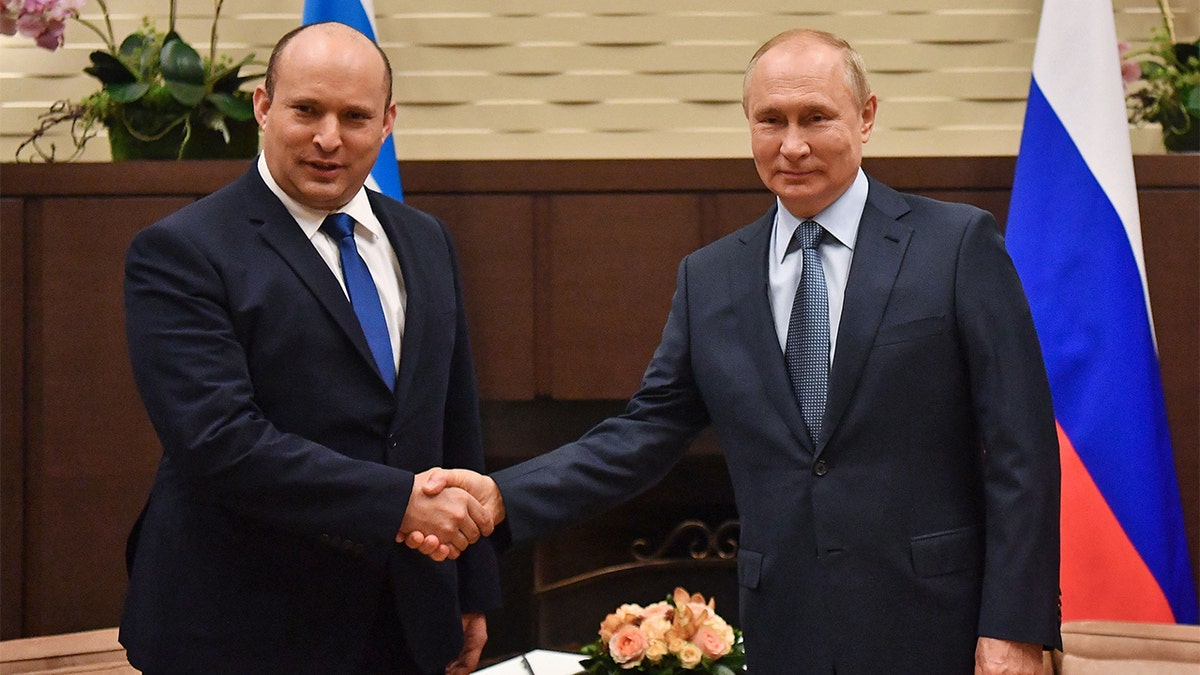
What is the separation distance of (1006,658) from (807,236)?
0.72 metres

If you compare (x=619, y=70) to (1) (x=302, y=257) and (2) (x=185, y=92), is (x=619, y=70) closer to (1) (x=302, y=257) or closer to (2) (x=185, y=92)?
(2) (x=185, y=92)

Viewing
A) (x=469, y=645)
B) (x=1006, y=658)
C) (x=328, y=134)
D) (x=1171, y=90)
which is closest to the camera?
(x=1006, y=658)

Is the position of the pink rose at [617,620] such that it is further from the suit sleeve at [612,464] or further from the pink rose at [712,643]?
the suit sleeve at [612,464]

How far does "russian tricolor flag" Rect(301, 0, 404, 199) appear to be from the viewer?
3.25m

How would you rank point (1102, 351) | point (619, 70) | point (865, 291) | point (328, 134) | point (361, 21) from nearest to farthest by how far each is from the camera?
1. point (865, 291)
2. point (328, 134)
3. point (1102, 351)
4. point (361, 21)
5. point (619, 70)

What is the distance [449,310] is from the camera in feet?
6.90

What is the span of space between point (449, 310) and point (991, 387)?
0.94 metres

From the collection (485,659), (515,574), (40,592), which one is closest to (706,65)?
(515,574)

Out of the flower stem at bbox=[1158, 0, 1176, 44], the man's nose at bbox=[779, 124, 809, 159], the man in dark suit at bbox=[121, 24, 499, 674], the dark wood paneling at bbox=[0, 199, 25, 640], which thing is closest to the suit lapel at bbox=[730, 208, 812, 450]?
the man's nose at bbox=[779, 124, 809, 159]

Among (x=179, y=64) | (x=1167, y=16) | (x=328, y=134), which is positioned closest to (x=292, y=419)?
(x=328, y=134)

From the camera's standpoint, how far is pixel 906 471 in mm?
1785

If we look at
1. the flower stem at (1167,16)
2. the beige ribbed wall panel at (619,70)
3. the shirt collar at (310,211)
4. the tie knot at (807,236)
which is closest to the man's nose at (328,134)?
the shirt collar at (310,211)

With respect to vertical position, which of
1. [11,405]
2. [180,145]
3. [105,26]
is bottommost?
[11,405]

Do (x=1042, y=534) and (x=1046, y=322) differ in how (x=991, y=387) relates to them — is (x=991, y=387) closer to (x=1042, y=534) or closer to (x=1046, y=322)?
(x=1042, y=534)
